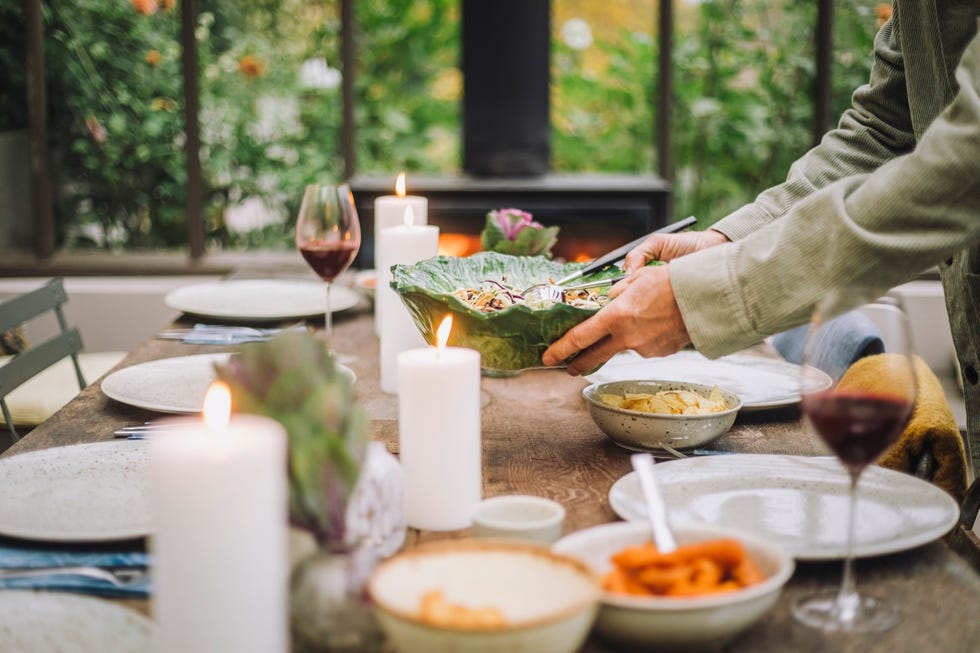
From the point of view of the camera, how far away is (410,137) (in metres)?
4.53

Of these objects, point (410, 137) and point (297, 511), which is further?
point (410, 137)

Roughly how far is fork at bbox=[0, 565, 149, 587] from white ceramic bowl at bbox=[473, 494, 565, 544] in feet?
0.95

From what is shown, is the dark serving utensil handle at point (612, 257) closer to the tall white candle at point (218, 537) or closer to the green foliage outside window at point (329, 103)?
the tall white candle at point (218, 537)

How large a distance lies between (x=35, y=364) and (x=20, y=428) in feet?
1.56

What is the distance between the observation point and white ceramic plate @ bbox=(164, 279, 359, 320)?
2137mm

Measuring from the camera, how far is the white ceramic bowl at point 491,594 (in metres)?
0.67

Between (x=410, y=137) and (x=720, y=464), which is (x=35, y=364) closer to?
(x=720, y=464)

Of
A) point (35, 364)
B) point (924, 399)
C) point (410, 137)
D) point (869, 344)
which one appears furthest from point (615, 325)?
point (410, 137)

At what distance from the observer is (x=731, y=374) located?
1674mm

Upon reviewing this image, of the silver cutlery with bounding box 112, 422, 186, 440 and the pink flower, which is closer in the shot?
the silver cutlery with bounding box 112, 422, 186, 440

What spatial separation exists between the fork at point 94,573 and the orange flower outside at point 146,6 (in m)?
3.89

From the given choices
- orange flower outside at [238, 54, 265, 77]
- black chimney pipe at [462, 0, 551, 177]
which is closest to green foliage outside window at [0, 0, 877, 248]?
orange flower outside at [238, 54, 265, 77]

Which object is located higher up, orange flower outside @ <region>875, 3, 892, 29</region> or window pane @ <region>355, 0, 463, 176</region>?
orange flower outside @ <region>875, 3, 892, 29</region>

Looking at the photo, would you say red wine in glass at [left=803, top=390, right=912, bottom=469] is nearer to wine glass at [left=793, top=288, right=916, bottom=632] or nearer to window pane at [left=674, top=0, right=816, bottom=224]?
wine glass at [left=793, top=288, right=916, bottom=632]
